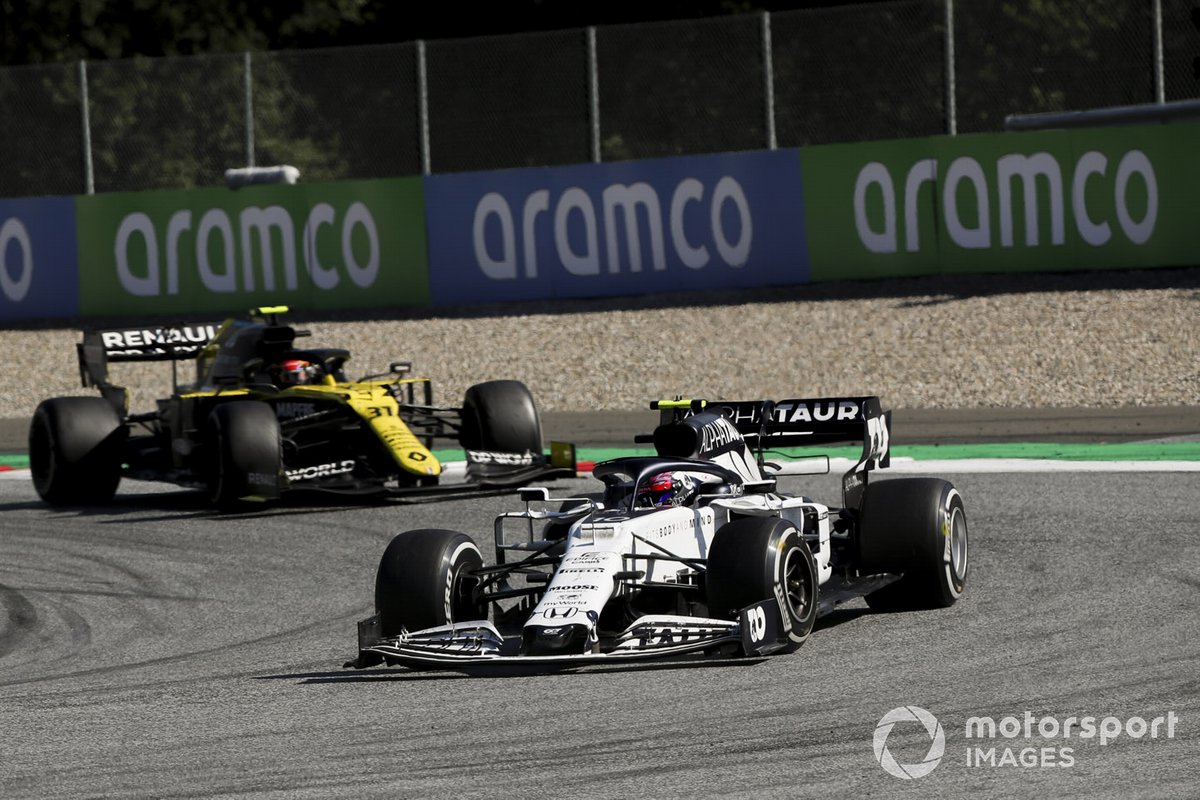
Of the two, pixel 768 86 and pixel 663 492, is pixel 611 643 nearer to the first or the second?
pixel 663 492

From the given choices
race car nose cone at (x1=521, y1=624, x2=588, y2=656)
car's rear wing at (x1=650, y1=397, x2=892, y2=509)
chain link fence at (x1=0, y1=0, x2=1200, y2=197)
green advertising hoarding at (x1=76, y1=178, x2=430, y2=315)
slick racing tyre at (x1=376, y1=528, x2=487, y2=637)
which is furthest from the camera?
green advertising hoarding at (x1=76, y1=178, x2=430, y2=315)

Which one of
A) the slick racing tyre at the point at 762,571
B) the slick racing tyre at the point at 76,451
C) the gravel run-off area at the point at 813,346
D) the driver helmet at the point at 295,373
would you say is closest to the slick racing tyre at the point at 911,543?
the slick racing tyre at the point at 762,571

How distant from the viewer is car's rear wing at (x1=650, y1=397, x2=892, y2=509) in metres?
10.3

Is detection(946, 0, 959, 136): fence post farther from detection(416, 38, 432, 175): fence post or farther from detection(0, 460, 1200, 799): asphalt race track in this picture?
detection(0, 460, 1200, 799): asphalt race track

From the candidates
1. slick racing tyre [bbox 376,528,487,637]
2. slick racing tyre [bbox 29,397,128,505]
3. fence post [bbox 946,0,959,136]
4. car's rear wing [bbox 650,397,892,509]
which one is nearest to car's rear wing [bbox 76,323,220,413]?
slick racing tyre [bbox 29,397,128,505]

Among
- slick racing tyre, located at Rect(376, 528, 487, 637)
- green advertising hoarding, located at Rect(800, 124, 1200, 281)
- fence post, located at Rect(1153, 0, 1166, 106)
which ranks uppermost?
fence post, located at Rect(1153, 0, 1166, 106)

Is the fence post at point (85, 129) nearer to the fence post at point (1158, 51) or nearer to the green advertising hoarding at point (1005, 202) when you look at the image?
the green advertising hoarding at point (1005, 202)

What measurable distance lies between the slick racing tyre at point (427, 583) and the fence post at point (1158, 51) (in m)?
15.0

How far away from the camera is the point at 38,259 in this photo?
86.9ft

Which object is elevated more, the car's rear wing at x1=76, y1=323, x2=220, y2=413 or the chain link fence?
the chain link fence

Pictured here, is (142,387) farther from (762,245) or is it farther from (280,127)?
(762,245)

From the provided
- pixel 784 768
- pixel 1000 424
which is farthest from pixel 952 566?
pixel 1000 424

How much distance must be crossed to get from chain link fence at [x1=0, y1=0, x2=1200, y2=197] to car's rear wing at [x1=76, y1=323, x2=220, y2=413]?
893 cm

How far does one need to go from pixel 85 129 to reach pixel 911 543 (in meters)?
19.3
